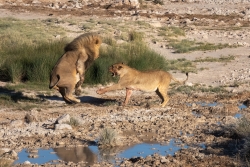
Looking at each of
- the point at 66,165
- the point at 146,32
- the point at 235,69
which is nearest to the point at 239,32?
the point at 146,32

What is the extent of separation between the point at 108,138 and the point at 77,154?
57 centimetres

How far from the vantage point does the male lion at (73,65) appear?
1252cm

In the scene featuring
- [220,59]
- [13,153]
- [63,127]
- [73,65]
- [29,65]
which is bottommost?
[220,59]

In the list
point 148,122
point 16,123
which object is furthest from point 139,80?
point 16,123

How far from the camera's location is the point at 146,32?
90.9ft

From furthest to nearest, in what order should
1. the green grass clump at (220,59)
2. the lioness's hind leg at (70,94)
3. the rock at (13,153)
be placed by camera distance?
the green grass clump at (220,59), the lioness's hind leg at (70,94), the rock at (13,153)

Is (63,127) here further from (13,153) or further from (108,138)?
(13,153)

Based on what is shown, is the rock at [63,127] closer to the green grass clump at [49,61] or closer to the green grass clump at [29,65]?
the green grass clump at [49,61]

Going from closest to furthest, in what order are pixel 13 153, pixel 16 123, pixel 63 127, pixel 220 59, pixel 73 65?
pixel 13 153 → pixel 63 127 → pixel 16 123 → pixel 73 65 → pixel 220 59

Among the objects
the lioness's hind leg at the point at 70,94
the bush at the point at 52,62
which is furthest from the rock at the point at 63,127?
the bush at the point at 52,62

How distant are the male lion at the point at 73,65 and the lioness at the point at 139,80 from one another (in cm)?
61

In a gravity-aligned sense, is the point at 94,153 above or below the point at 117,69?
below

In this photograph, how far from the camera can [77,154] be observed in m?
9.26

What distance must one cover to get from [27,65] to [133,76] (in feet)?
14.3
